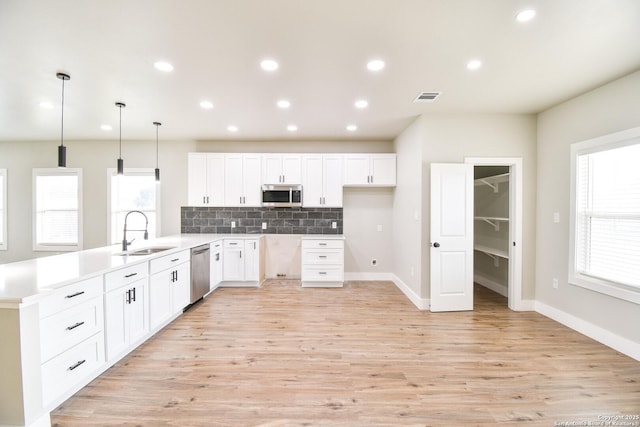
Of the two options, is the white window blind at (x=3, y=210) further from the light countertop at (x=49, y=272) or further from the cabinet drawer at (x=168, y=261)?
the cabinet drawer at (x=168, y=261)

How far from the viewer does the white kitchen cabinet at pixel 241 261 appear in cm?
469

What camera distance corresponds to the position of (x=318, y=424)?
1726mm

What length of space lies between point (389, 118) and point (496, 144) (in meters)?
1.53

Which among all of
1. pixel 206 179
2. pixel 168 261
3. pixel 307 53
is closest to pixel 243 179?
pixel 206 179

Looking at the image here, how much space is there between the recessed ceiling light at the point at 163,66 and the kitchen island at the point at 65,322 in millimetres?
1861

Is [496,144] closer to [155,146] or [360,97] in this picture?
[360,97]

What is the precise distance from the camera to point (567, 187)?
10.7 ft

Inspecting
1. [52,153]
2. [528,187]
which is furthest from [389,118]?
[52,153]

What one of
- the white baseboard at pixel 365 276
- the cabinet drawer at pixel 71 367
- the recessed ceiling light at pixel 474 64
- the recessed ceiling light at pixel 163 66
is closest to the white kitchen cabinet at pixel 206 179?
the recessed ceiling light at pixel 163 66

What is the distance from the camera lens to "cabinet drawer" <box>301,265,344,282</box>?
4707mm

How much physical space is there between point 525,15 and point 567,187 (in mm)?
2403

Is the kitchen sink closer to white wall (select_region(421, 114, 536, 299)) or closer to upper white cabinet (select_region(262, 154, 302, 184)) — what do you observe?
upper white cabinet (select_region(262, 154, 302, 184))

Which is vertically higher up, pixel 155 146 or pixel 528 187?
pixel 155 146

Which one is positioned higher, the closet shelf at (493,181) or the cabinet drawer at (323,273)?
the closet shelf at (493,181)
